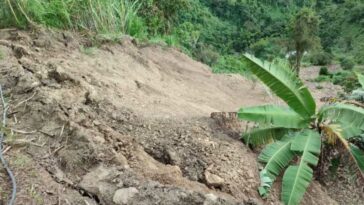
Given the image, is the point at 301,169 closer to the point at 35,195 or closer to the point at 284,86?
the point at 284,86

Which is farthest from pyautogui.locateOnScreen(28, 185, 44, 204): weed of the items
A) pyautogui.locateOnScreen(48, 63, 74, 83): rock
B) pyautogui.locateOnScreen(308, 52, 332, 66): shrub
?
pyautogui.locateOnScreen(308, 52, 332, 66): shrub

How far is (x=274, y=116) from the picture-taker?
17.3ft

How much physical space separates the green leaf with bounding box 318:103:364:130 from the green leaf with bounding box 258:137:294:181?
581 mm

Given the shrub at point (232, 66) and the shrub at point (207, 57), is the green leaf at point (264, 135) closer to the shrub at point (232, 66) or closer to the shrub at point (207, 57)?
the shrub at point (232, 66)

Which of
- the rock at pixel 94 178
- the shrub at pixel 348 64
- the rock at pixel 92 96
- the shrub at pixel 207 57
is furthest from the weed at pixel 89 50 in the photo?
the shrub at pixel 348 64

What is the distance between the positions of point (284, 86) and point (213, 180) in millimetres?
1510

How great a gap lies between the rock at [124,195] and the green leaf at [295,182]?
1.60 meters

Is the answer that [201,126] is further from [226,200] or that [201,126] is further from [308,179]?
[226,200]

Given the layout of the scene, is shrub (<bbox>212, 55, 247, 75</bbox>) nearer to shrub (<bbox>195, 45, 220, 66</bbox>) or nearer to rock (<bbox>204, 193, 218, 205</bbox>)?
shrub (<bbox>195, 45, 220, 66</bbox>)

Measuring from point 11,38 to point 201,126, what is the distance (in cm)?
292

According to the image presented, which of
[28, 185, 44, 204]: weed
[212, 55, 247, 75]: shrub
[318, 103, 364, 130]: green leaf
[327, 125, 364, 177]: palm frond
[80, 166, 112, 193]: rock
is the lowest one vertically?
[212, 55, 247, 75]: shrub

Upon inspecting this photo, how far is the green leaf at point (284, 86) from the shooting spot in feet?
17.4

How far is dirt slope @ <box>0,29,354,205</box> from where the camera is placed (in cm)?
368

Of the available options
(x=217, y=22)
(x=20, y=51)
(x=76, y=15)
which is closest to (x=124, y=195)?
(x=20, y=51)
